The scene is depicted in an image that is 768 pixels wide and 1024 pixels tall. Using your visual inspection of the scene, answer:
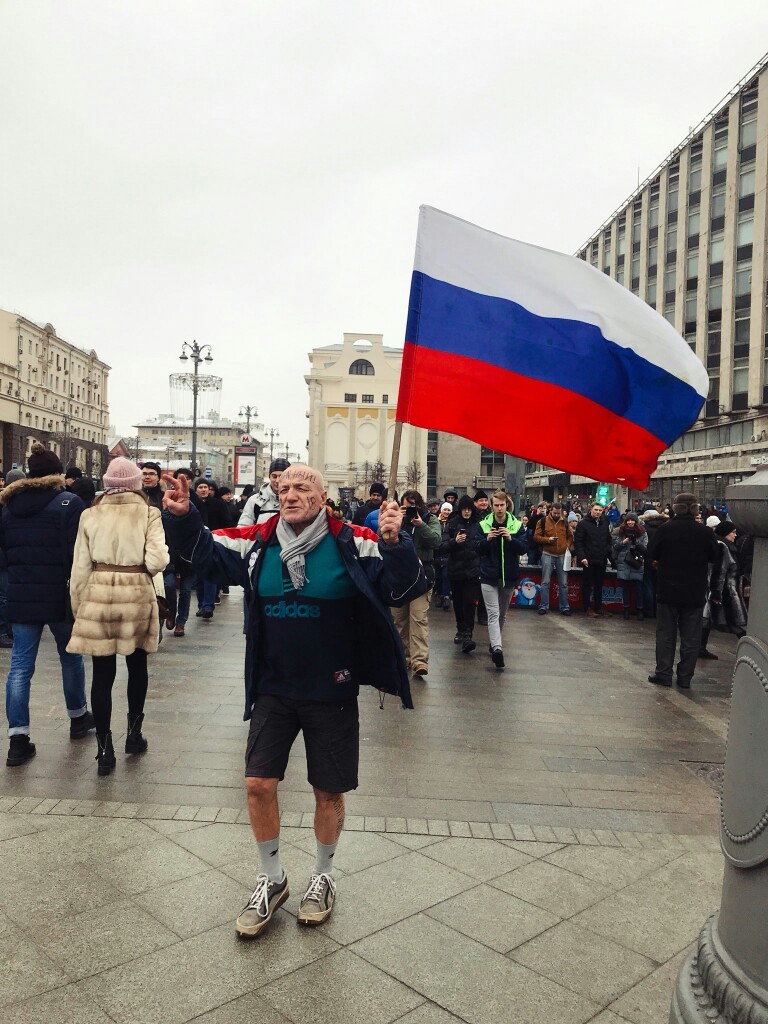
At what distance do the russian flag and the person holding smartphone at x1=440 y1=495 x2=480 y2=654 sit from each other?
16.3 ft

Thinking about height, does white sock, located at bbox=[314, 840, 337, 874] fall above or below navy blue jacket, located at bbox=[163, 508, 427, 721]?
below

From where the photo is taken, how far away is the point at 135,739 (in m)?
5.66

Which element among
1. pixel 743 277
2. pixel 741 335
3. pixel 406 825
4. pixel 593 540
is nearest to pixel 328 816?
pixel 406 825

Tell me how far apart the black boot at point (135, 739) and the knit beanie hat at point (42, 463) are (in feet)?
6.02

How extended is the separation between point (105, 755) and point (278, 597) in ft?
8.12

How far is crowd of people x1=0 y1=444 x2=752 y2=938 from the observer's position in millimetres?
3463

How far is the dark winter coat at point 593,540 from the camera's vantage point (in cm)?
1331

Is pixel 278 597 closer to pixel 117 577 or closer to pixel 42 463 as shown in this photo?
pixel 117 577

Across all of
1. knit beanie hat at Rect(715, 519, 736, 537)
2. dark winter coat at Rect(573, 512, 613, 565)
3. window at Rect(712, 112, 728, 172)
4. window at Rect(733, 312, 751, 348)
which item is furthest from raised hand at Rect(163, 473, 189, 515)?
window at Rect(712, 112, 728, 172)

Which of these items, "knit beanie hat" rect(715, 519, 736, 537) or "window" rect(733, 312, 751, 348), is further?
"window" rect(733, 312, 751, 348)

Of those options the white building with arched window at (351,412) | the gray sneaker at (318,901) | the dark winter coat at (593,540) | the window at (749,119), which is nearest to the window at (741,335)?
the window at (749,119)

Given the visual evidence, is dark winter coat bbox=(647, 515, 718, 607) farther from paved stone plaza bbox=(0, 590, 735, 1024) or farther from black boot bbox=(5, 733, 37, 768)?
black boot bbox=(5, 733, 37, 768)

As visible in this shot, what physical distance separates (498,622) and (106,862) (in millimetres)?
5822

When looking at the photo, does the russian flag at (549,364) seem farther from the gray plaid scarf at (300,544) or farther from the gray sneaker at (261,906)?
the gray sneaker at (261,906)
